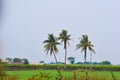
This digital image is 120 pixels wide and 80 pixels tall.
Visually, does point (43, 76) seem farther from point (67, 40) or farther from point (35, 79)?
point (67, 40)

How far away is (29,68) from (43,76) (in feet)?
299

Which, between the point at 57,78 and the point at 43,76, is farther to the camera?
the point at 43,76

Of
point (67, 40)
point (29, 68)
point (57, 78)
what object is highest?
Answer: point (67, 40)

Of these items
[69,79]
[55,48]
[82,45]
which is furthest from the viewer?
[82,45]

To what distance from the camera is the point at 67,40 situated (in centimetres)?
9631

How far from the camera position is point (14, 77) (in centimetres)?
670

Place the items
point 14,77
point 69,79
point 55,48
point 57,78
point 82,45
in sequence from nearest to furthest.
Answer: point 57,78 → point 69,79 → point 14,77 → point 55,48 → point 82,45

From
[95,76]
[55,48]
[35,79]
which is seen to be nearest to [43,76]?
[35,79]

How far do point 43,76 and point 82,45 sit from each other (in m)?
90.8

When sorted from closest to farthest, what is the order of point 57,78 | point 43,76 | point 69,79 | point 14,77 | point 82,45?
point 57,78, point 69,79, point 43,76, point 14,77, point 82,45

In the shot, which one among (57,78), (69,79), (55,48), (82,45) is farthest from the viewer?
(82,45)

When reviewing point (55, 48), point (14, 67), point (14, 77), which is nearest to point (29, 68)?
point (14, 67)

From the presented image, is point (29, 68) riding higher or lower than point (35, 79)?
higher

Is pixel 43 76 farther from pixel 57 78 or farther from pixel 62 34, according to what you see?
pixel 62 34
